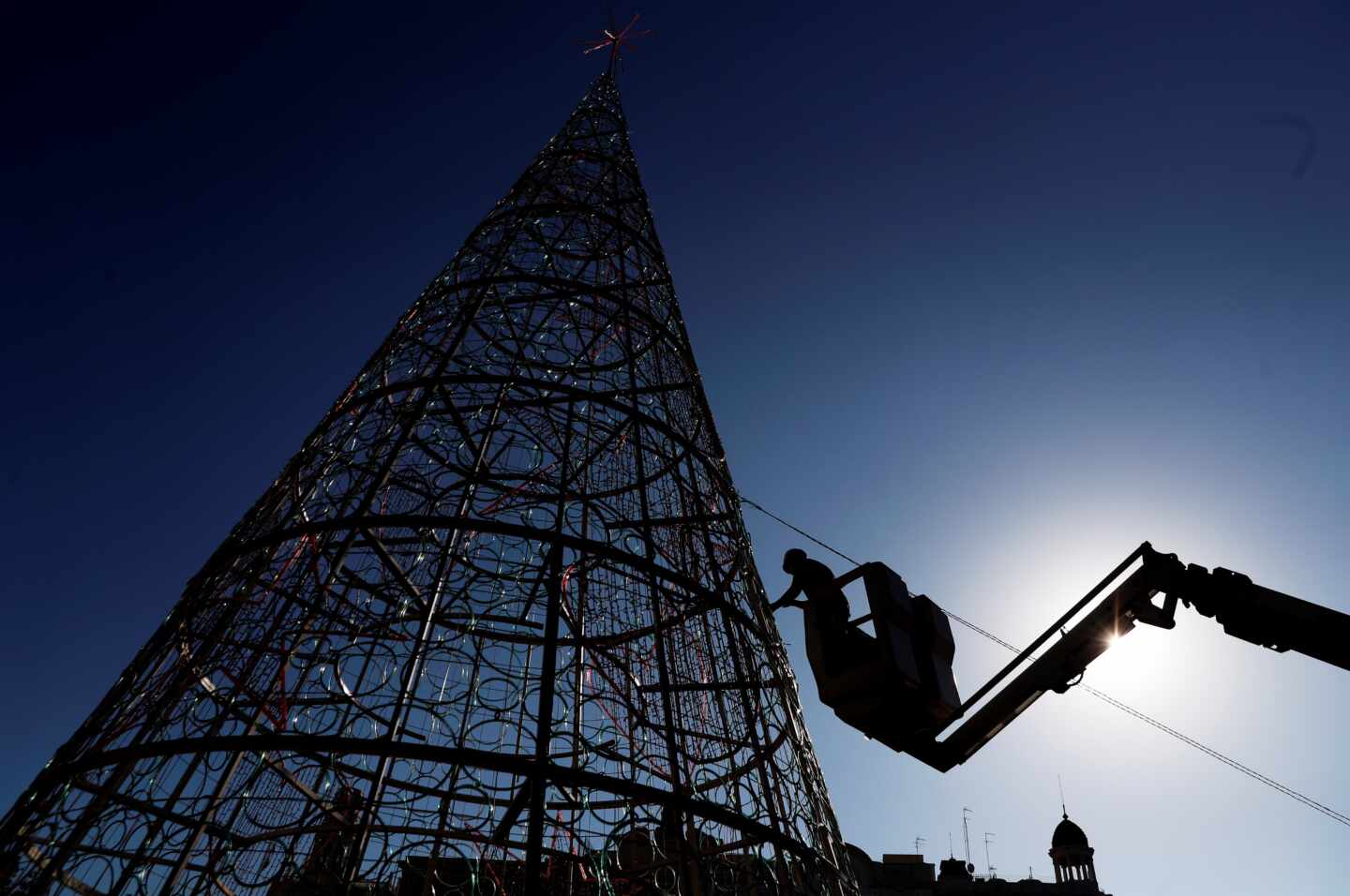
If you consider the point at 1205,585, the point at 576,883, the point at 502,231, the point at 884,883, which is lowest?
the point at 576,883

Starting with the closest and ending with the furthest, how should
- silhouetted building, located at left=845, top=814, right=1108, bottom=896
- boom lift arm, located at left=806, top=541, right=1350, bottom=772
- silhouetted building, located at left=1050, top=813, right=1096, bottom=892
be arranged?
boom lift arm, located at left=806, top=541, right=1350, bottom=772, silhouetted building, located at left=845, top=814, right=1108, bottom=896, silhouetted building, located at left=1050, top=813, right=1096, bottom=892

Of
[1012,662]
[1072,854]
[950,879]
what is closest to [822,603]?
[1012,662]

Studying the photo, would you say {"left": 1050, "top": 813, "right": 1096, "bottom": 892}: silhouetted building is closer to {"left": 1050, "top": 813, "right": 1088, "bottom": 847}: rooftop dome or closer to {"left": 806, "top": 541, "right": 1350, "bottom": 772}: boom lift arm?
{"left": 1050, "top": 813, "right": 1088, "bottom": 847}: rooftop dome

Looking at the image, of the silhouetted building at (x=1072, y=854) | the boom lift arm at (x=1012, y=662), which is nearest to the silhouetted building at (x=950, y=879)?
the silhouetted building at (x=1072, y=854)

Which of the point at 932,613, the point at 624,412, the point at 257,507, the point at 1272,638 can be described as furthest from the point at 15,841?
the point at 1272,638

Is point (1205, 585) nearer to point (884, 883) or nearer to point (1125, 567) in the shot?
point (1125, 567)

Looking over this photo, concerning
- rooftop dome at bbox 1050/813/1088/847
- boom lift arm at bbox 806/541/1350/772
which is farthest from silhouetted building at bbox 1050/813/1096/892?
boom lift arm at bbox 806/541/1350/772

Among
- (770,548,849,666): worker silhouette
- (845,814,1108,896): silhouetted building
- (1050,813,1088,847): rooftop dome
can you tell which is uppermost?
(1050,813,1088,847): rooftop dome

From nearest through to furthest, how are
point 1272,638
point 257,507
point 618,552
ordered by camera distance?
1. point 618,552
2. point 257,507
3. point 1272,638

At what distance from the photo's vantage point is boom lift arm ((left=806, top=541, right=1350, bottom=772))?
5.82 meters

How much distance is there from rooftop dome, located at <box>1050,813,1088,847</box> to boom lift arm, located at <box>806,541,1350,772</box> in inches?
2005

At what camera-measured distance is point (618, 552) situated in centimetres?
489

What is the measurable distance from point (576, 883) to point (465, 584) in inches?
169

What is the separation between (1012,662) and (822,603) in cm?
254
